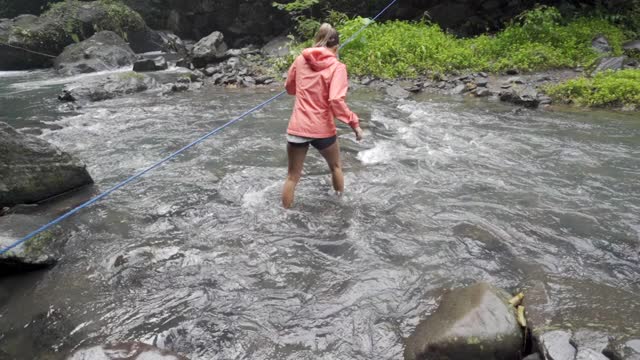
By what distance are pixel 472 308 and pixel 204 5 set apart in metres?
23.4

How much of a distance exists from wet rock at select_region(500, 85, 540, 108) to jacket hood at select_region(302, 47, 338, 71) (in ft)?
22.3

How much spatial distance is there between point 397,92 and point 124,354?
32.8 feet

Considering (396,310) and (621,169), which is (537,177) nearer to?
(621,169)

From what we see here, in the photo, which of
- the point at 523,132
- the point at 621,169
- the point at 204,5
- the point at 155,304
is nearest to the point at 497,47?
the point at 523,132

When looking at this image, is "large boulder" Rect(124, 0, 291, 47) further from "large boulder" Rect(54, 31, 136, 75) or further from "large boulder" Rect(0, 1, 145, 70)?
"large boulder" Rect(54, 31, 136, 75)

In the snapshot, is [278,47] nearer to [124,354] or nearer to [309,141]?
[309,141]

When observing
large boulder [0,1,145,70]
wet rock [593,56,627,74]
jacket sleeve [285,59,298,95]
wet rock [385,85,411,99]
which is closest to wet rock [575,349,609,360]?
jacket sleeve [285,59,298,95]

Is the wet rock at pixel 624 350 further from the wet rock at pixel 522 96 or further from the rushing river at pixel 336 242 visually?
the wet rock at pixel 522 96

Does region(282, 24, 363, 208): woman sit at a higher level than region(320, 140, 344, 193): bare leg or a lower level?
higher

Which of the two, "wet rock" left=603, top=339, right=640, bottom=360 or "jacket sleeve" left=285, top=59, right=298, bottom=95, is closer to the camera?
"wet rock" left=603, top=339, right=640, bottom=360

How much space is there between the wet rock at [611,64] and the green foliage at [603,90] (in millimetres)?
489

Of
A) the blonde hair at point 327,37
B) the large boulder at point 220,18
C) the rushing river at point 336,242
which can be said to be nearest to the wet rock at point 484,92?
the rushing river at point 336,242

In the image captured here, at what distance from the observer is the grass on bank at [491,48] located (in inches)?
481

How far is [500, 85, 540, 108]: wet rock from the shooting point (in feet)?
32.9
